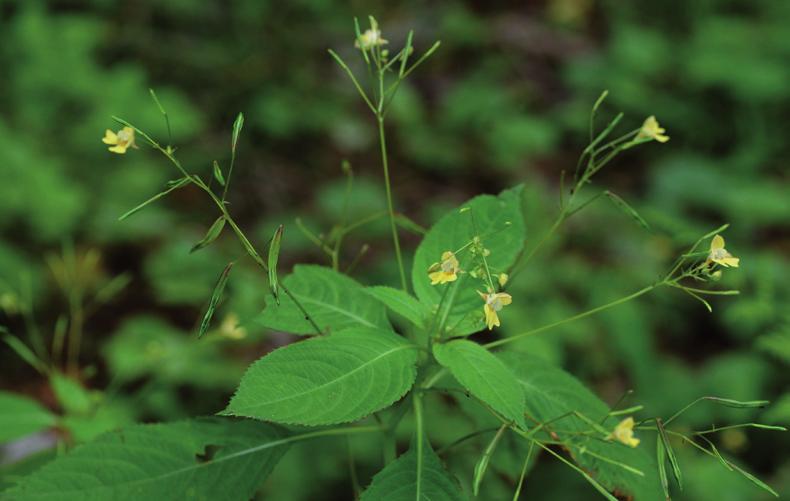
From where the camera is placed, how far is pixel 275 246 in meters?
1.10

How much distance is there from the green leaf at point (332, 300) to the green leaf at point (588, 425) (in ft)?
1.04

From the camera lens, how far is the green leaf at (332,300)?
1.35 meters

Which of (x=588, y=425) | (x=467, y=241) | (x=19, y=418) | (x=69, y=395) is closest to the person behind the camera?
(x=588, y=425)

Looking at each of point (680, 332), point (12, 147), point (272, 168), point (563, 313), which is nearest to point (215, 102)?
point (272, 168)

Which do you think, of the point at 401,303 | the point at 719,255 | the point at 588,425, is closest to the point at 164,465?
the point at 401,303

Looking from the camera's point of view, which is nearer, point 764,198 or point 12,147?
point 12,147

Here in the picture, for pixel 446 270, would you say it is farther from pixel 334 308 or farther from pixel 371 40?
pixel 371 40

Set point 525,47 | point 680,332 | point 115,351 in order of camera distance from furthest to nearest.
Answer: point 525,47, point 680,332, point 115,351

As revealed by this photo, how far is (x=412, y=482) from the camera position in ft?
3.93

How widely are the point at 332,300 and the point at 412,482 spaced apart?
1.24 ft

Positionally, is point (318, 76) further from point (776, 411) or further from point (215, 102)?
point (776, 411)

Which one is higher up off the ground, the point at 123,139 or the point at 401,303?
the point at 123,139

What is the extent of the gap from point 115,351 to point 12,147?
4.13 ft

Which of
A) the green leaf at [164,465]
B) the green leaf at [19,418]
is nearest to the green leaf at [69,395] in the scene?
the green leaf at [19,418]
